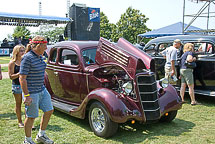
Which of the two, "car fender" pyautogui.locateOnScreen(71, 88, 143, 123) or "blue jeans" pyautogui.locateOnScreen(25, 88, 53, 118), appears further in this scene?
"car fender" pyautogui.locateOnScreen(71, 88, 143, 123)

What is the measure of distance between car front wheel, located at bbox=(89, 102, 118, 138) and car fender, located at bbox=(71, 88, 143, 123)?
0.38 ft

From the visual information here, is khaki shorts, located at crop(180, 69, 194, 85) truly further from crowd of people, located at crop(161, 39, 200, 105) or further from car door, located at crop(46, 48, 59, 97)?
car door, located at crop(46, 48, 59, 97)

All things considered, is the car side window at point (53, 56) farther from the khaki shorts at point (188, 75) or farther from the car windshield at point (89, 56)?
the khaki shorts at point (188, 75)

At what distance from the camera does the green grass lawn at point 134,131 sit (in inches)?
158

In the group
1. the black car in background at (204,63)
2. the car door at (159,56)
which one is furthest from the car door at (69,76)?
the black car in background at (204,63)

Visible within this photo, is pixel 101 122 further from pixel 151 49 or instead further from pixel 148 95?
pixel 151 49

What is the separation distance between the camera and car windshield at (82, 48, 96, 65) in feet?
16.4

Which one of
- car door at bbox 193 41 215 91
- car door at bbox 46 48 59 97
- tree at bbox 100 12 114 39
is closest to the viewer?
car door at bbox 46 48 59 97

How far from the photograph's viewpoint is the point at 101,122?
13.7 feet

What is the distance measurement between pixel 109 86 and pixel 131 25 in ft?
135

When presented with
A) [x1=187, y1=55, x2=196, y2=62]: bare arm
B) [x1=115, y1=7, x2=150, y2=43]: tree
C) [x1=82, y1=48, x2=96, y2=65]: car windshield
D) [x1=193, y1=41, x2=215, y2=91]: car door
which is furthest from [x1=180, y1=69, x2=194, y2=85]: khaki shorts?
[x1=115, y1=7, x2=150, y2=43]: tree

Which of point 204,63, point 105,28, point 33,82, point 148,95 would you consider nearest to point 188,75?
point 204,63

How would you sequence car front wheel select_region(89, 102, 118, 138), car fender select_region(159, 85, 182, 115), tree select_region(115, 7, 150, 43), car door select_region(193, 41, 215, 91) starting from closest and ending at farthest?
car front wheel select_region(89, 102, 118, 138) < car fender select_region(159, 85, 182, 115) < car door select_region(193, 41, 215, 91) < tree select_region(115, 7, 150, 43)

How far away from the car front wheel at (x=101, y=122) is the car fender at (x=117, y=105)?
0.38 feet
